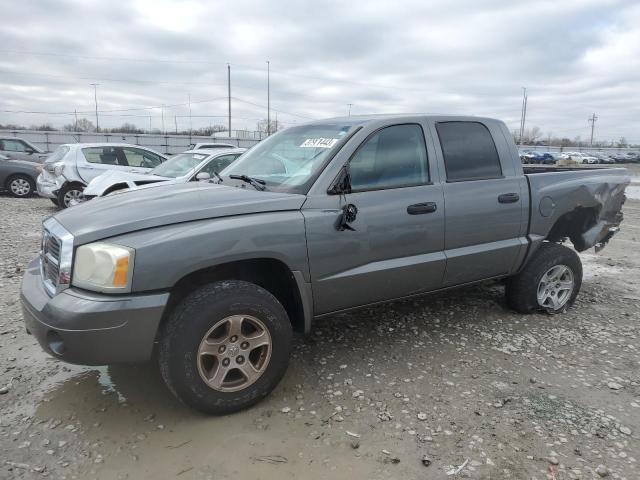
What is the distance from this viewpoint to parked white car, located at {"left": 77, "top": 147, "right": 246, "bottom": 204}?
8.38 m

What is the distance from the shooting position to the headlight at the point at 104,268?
257 cm

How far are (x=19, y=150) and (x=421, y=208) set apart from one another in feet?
50.9

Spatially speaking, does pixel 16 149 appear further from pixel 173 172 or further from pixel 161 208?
pixel 161 208

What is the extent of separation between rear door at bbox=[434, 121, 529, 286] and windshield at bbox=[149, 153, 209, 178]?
5.75 meters

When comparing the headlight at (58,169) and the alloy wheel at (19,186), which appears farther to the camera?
the alloy wheel at (19,186)

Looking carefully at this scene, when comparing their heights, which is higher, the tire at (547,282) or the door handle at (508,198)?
the door handle at (508,198)

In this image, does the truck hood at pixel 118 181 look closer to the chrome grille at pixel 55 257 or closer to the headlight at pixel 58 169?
the headlight at pixel 58 169

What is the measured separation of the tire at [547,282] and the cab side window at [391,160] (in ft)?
5.15

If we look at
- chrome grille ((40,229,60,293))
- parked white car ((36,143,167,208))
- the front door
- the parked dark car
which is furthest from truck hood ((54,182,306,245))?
the parked dark car

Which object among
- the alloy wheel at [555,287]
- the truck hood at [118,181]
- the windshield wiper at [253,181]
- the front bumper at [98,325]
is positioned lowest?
the alloy wheel at [555,287]

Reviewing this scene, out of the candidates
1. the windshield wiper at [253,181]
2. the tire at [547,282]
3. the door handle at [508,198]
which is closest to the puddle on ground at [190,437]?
the windshield wiper at [253,181]

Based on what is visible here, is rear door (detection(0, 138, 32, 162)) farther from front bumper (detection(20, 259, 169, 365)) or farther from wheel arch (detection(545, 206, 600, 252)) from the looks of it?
wheel arch (detection(545, 206, 600, 252))

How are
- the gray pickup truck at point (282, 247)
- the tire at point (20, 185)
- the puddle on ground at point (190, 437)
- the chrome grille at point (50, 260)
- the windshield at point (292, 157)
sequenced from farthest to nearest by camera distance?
the tire at point (20, 185) → the windshield at point (292, 157) → the chrome grille at point (50, 260) → the gray pickup truck at point (282, 247) → the puddle on ground at point (190, 437)

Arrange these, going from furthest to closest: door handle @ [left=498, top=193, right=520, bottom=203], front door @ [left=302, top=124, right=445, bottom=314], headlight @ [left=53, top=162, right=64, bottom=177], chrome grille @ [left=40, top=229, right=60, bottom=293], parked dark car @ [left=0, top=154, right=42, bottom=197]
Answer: parked dark car @ [left=0, top=154, right=42, bottom=197], headlight @ [left=53, top=162, right=64, bottom=177], door handle @ [left=498, top=193, right=520, bottom=203], front door @ [left=302, top=124, right=445, bottom=314], chrome grille @ [left=40, top=229, right=60, bottom=293]
